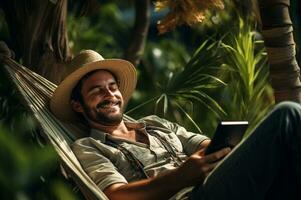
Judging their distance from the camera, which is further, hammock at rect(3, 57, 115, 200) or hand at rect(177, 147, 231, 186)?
hammock at rect(3, 57, 115, 200)

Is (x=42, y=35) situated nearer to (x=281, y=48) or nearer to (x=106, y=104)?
(x=106, y=104)

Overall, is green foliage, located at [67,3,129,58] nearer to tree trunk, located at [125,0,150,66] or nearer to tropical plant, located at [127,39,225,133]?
tree trunk, located at [125,0,150,66]

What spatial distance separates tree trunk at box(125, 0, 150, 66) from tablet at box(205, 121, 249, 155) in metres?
3.18

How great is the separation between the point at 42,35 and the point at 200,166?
176cm

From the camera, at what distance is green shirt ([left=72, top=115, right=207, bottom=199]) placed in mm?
3475

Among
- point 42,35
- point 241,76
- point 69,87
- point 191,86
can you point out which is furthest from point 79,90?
point 241,76

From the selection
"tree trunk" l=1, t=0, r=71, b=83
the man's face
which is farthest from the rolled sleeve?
"tree trunk" l=1, t=0, r=71, b=83

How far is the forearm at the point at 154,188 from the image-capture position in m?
3.31

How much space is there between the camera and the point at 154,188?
332cm

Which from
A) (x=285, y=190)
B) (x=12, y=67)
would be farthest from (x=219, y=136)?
(x=12, y=67)

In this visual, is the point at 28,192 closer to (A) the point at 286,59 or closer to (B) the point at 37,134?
(B) the point at 37,134

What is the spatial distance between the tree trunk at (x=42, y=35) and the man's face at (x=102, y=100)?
0.70 meters

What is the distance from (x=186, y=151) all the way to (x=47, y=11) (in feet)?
4.29

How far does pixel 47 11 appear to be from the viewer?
4613 mm
